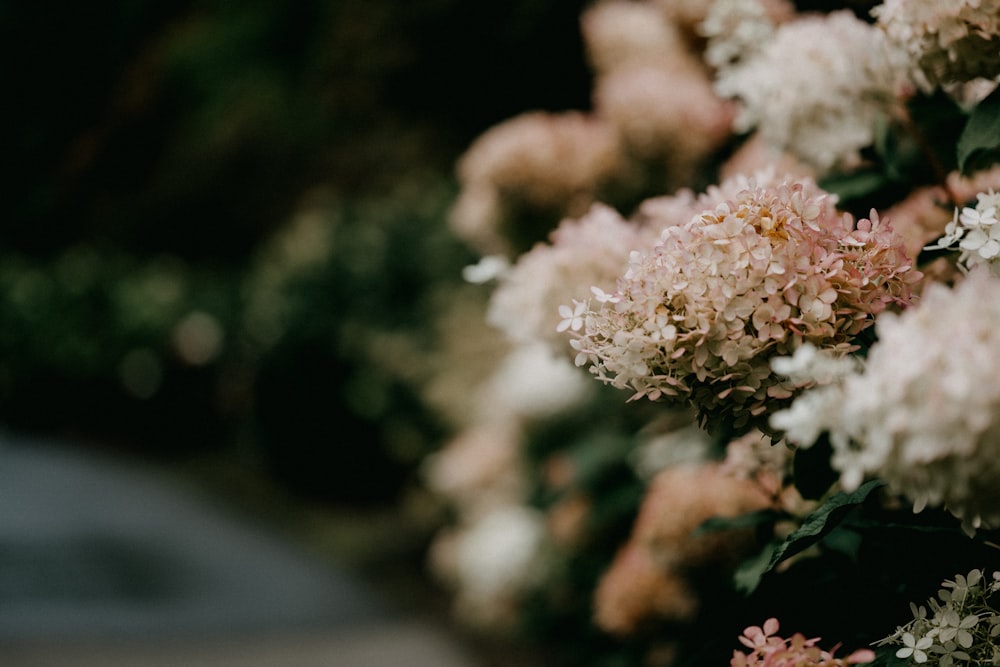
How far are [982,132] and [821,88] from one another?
0.28m

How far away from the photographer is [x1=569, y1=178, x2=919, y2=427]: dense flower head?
3.01ft

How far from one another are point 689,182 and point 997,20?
4.18 ft

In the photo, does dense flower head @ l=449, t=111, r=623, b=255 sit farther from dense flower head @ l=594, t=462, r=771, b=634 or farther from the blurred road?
the blurred road

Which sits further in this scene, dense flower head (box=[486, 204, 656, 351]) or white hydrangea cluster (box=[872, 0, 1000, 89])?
dense flower head (box=[486, 204, 656, 351])

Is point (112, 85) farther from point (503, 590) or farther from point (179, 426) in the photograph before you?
point (503, 590)

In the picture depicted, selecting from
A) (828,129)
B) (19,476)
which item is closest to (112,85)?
Result: (19,476)

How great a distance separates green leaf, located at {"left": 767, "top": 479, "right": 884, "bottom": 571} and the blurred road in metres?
3.25

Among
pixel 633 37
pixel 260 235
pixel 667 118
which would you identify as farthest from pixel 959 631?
pixel 260 235

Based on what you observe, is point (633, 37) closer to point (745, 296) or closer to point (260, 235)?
point (745, 296)

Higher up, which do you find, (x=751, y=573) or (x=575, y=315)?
(x=575, y=315)

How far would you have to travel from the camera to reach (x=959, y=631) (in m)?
0.94

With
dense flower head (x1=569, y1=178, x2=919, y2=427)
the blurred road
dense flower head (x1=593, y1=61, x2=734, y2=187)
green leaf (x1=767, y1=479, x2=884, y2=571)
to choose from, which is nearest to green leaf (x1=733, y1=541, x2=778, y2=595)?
green leaf (x1=767, y1=479, x2=884, y2=571)

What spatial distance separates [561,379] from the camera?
282 centimetres

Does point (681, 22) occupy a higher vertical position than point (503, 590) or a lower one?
higher
